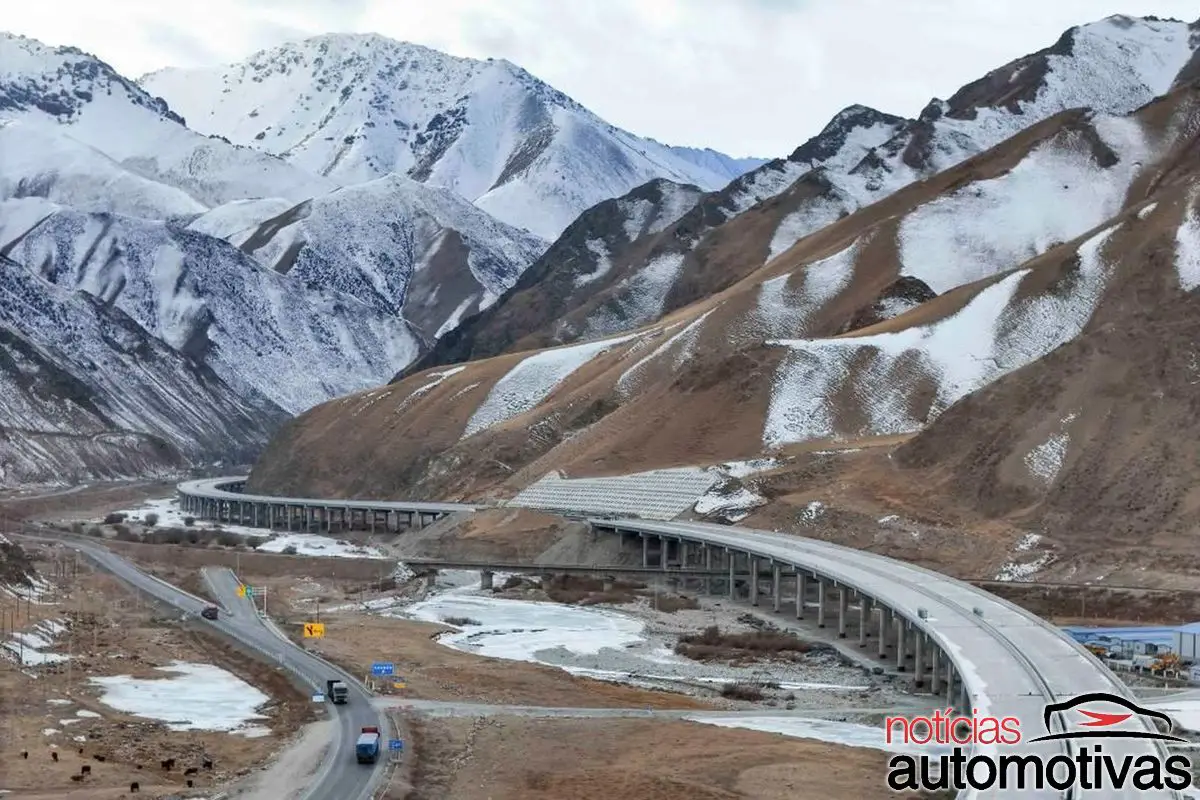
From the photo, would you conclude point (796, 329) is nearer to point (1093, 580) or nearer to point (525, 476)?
point (525, 476)

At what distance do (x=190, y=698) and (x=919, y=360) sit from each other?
297 feet

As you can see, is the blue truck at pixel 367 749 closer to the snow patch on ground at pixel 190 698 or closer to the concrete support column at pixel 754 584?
the snow patch on ground at pixel 190 698

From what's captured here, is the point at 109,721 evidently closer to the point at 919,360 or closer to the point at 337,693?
the point at 337,693

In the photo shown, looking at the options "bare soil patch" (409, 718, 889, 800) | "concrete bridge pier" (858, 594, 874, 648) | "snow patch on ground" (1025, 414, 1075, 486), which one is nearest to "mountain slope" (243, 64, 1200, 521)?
"snow patch on ground" (1025, 414, 1075, 486)

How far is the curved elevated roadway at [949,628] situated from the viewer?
4422 centimetres

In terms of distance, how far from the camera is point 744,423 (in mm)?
137125

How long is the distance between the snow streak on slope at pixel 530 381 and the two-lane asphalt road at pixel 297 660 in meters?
50.8

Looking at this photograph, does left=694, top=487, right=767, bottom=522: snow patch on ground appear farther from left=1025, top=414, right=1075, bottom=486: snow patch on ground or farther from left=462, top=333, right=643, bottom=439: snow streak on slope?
left=462, top=333, right=643, bottom=439: snow streak on slope

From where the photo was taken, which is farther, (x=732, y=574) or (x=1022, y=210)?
(x=1022, y=210)

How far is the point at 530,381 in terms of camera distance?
593 feet

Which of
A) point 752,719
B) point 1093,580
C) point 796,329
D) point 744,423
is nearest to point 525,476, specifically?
point 744,423

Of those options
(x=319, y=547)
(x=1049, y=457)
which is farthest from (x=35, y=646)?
(x=319, y=547)

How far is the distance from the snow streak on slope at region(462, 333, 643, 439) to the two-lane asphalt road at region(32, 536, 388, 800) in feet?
167

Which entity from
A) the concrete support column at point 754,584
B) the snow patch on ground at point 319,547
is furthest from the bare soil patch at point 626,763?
the snow patch on ground at point 319,547
